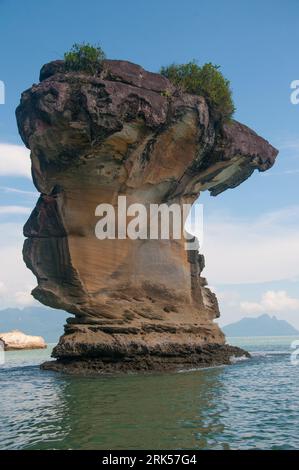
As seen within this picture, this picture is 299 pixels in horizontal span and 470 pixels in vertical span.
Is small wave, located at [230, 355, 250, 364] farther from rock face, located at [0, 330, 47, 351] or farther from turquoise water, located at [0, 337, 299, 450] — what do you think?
rock face, located at [0, 330, 47, 351]

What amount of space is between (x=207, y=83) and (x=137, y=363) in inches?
535

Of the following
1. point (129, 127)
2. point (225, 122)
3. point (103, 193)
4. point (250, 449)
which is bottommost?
point (250, 449)

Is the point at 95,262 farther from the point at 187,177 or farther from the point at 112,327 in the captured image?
the point at 187,177

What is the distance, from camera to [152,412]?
11984 millimetres

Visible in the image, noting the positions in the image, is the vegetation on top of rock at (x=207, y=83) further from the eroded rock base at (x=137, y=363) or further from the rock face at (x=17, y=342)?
the rock face at (x=17, y=342)

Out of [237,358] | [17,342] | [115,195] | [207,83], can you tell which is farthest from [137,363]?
[17,342]


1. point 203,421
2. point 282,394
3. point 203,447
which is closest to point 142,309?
point 282,394

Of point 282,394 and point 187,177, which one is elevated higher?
point 187,177

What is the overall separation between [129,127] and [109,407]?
1214 cm

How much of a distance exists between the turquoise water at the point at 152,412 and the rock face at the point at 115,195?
3.02 metres

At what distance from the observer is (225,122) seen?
2505 cm

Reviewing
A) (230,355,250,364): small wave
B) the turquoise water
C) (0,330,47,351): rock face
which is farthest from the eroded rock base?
(0,330,47,351): rock face

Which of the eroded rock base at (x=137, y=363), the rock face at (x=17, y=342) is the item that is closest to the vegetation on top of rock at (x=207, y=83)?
the eroded rock base at (x=137, y=363)

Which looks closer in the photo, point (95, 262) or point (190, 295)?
point (95, 262)
